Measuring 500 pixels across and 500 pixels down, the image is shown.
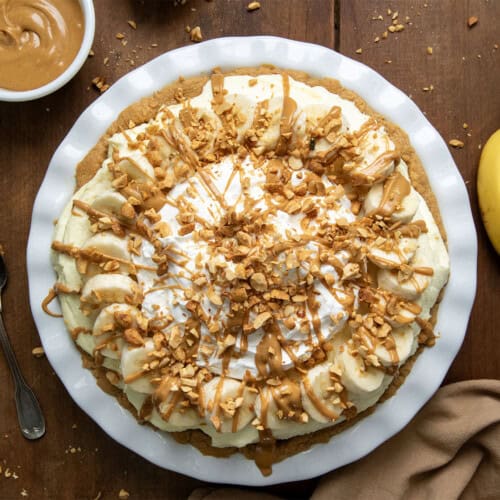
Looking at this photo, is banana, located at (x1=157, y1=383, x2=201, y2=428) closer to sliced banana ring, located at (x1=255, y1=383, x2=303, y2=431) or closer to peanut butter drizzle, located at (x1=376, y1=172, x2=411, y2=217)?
sliced banana ring, located at (x1=255, y1=383, x2=303, y2=431)

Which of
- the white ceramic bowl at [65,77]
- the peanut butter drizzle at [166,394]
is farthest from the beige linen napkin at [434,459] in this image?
the white ceramic bowl at [65,77]

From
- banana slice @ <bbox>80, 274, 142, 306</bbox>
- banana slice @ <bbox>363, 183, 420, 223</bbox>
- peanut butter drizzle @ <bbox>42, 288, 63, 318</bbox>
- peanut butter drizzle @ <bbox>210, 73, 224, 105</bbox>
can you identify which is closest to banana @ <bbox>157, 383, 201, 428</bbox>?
banana slice @ <bbox>80, 274, 142, 306</bbox>

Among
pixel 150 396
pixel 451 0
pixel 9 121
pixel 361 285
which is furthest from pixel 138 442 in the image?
pixel 451 0

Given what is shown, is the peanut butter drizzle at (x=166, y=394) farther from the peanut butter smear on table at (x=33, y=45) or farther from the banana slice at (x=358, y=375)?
the peanut butter smear on table at (x=33, y=45)

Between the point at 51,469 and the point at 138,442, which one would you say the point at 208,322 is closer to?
the point at 138,442

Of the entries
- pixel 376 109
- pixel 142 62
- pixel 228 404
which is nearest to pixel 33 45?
pixel 142 62

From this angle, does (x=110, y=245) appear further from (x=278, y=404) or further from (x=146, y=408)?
(x=278, y=404)
